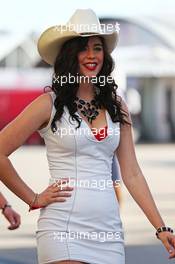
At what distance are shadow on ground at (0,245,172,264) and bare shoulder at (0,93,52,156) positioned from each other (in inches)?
180

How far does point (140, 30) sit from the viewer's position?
47188 millimetres

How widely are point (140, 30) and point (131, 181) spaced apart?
43053 mm

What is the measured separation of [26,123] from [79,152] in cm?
25

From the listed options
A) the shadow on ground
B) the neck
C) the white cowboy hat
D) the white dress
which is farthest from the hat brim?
the shadow on ground

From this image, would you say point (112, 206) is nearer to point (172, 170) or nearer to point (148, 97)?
point (172, 170)

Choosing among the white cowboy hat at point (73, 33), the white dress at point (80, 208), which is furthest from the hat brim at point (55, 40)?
the white dress at point (80, 208)

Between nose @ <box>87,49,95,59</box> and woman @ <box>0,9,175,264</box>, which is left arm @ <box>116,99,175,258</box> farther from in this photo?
nose @ <box>87,49,95,59</box>

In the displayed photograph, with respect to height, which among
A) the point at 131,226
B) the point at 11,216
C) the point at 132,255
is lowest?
the point at 131,226

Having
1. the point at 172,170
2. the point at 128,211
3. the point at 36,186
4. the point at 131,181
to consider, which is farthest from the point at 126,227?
the point at 172,170

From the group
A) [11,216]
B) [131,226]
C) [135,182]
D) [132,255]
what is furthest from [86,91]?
[131,226]

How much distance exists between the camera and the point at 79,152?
13.8 ft

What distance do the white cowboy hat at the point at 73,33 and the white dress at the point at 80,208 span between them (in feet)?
1.16

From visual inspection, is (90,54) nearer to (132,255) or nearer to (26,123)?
(26,123)

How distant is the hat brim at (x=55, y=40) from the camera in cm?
439
